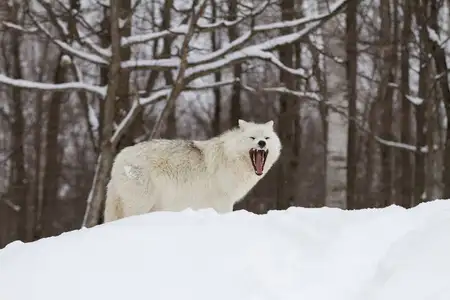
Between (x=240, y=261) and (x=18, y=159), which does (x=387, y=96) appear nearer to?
(x=18, y=159)

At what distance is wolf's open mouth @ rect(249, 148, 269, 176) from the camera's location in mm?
8289

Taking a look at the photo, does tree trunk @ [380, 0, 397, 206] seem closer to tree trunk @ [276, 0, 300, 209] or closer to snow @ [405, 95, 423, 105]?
snow @ [405, 95, 423, 105]

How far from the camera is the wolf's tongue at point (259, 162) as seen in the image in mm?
8297

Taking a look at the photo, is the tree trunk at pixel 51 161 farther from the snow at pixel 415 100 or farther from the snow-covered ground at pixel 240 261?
the snow-covered ground at pixel 240 261

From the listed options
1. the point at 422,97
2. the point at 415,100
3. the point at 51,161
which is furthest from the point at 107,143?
the point at 422,97

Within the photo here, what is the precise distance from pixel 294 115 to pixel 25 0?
7237 mm

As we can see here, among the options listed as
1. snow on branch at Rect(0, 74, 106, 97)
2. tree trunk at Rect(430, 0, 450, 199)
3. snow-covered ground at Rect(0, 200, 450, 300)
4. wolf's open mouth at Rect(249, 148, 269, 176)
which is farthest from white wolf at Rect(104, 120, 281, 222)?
tree trunk at Rect(430, 0, 450, 199)

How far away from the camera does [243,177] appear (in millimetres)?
8477

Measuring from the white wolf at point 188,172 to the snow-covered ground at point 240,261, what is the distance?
376 centimetres

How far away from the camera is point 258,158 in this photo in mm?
8312

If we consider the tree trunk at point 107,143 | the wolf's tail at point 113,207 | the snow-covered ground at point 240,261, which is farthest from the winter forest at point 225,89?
the snow-covered ground at point 240,261

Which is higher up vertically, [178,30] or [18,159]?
[178,30]

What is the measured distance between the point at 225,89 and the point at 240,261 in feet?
62.0

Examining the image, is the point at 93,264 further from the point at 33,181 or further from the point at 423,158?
the point at 33,181
